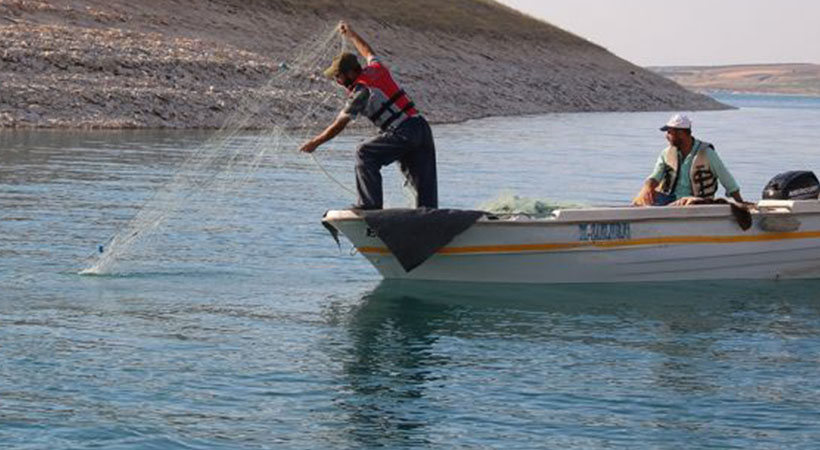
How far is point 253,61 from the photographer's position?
4912 centimetres

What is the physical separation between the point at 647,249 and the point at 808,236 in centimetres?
190

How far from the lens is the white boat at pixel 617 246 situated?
47.2 feet

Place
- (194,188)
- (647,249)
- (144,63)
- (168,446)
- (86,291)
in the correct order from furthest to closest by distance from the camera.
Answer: (144,63) → (194,188) → (647,249) → (86,291) → (168,446)

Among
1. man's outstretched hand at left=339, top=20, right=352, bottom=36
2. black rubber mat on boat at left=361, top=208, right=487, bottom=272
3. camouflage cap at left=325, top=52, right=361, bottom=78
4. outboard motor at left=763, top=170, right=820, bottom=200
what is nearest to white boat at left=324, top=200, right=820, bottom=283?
black rubber mat on boat at left=361, top=208, right=487, bottom=272

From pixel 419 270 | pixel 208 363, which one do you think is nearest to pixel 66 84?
pixel 419 270

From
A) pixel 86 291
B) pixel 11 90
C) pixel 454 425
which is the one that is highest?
pixel 454 425

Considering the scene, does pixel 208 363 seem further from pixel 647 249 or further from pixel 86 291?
pixel 647 249

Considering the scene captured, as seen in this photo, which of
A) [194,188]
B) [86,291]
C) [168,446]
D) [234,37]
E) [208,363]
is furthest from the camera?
[234,37]

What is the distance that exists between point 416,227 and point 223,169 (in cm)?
1329

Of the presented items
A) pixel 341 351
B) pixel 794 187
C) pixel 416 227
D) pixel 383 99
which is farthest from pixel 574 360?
pixel 794 187

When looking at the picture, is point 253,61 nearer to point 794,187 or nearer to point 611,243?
point 794,187

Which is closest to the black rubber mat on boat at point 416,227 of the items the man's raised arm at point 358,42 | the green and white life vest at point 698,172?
the man's raised arm at point 358,42

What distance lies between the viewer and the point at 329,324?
12875 mm

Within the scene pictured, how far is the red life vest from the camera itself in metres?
14.0
